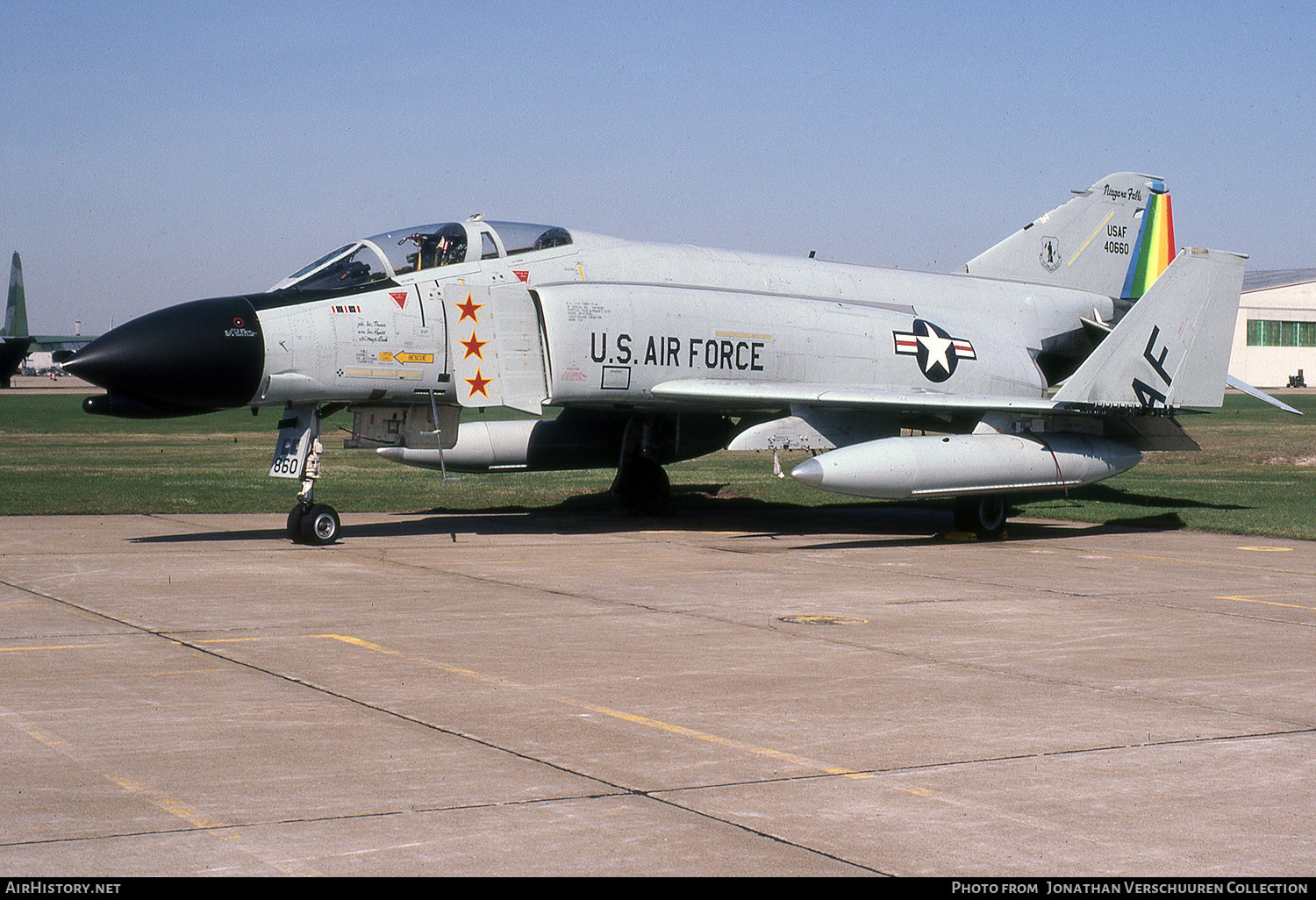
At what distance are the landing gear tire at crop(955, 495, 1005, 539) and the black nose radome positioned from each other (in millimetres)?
8043

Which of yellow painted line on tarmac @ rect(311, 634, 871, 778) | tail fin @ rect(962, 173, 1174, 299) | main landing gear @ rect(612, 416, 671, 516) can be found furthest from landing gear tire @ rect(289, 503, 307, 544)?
tail fin @ rect(962, 173, 1174, 299)

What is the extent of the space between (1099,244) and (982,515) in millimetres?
7096

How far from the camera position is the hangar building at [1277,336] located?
296 feet

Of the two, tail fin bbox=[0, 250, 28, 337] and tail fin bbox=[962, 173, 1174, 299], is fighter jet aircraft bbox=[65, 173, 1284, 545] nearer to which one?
tail fin bbox=[962, 173, 1174, 299]

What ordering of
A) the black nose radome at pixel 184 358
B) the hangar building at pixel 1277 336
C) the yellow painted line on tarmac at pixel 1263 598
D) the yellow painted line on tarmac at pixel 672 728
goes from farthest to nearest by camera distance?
the hangar building at pixel 1277 336, the black nose radome at pixel 184 358, the yellow painted line on tarmac at pixel 1263 598, the yellow painted line on tarmac at pixel 672 728

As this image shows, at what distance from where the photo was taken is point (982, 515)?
51.5ft

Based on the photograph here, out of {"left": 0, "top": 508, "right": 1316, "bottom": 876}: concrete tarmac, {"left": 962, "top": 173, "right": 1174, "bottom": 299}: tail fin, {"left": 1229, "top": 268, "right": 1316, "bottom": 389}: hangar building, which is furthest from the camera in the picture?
{"left": 1229, "top": 268, "right": 1316, "bottom": 389}: hangar building

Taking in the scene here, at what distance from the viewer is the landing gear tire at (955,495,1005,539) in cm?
1564

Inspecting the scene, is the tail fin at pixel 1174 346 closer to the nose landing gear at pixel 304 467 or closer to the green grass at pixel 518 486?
the green grass at pixel 518 486

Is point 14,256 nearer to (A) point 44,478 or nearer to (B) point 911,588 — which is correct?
(A) point 44,478

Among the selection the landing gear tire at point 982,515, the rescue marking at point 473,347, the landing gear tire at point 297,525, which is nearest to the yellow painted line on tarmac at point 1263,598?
the landing gear tire at point 982,515

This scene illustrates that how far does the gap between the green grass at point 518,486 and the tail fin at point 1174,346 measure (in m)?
1.93

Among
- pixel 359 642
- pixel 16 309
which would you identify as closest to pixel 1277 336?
pixel 16 309

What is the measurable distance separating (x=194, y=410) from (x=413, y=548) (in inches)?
100
